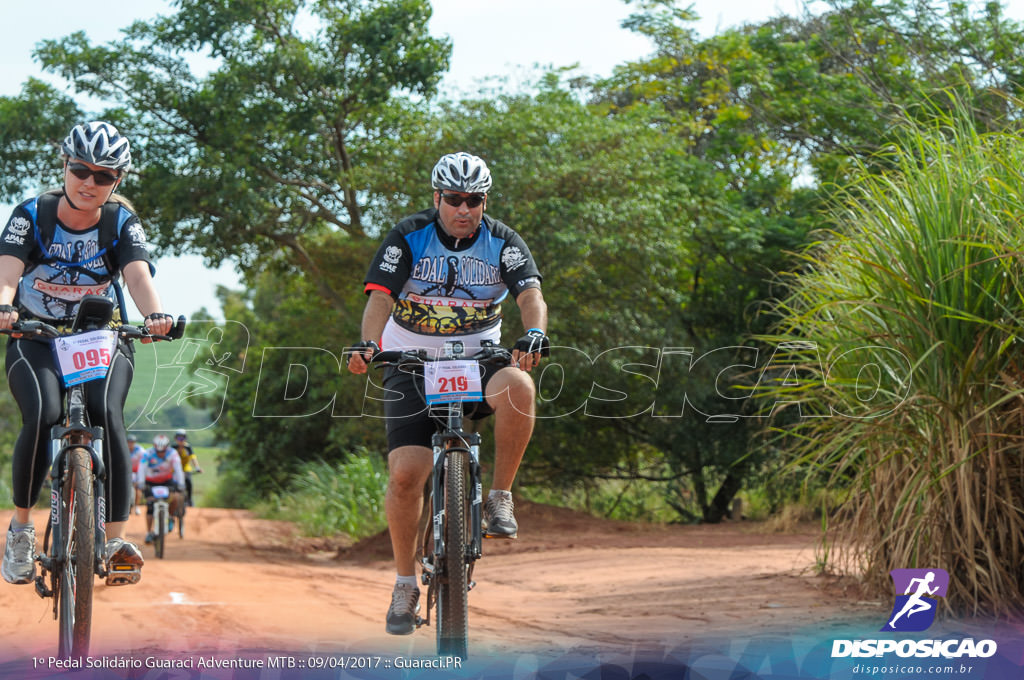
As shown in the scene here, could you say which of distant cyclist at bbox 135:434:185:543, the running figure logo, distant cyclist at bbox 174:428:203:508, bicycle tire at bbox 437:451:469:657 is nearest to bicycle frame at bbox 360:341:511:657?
bicycle tire at bbox 437:451:469:657

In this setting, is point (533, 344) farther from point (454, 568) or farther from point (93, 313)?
point (93, 313)

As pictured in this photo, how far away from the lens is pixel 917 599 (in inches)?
221

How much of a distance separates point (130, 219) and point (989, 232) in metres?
4.30

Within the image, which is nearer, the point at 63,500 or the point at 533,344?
the point at 63,500

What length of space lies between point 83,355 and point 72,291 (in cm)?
49

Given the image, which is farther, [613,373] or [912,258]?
[613,373]

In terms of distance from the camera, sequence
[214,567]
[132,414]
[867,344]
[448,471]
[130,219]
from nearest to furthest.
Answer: [448,471]
[130,219]
[867,344]
[132,414]
[214,567]

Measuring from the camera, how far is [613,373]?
48.4 ft

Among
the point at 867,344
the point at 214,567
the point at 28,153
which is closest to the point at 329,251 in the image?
the point at 28,153

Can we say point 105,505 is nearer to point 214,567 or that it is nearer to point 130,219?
point 130,219

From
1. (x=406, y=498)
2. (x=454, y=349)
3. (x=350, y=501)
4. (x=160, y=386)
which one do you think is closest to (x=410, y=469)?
(x=406, y=498)

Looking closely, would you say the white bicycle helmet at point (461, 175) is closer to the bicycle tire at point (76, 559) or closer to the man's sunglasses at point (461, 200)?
the man's sunglasses at point (461, 200)

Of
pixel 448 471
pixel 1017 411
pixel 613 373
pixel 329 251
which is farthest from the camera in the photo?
pixel 329 251

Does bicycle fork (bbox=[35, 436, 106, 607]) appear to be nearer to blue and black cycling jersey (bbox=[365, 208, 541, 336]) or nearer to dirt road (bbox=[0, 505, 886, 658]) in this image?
dirt road (bbox=[0, 505, 886, 658])
